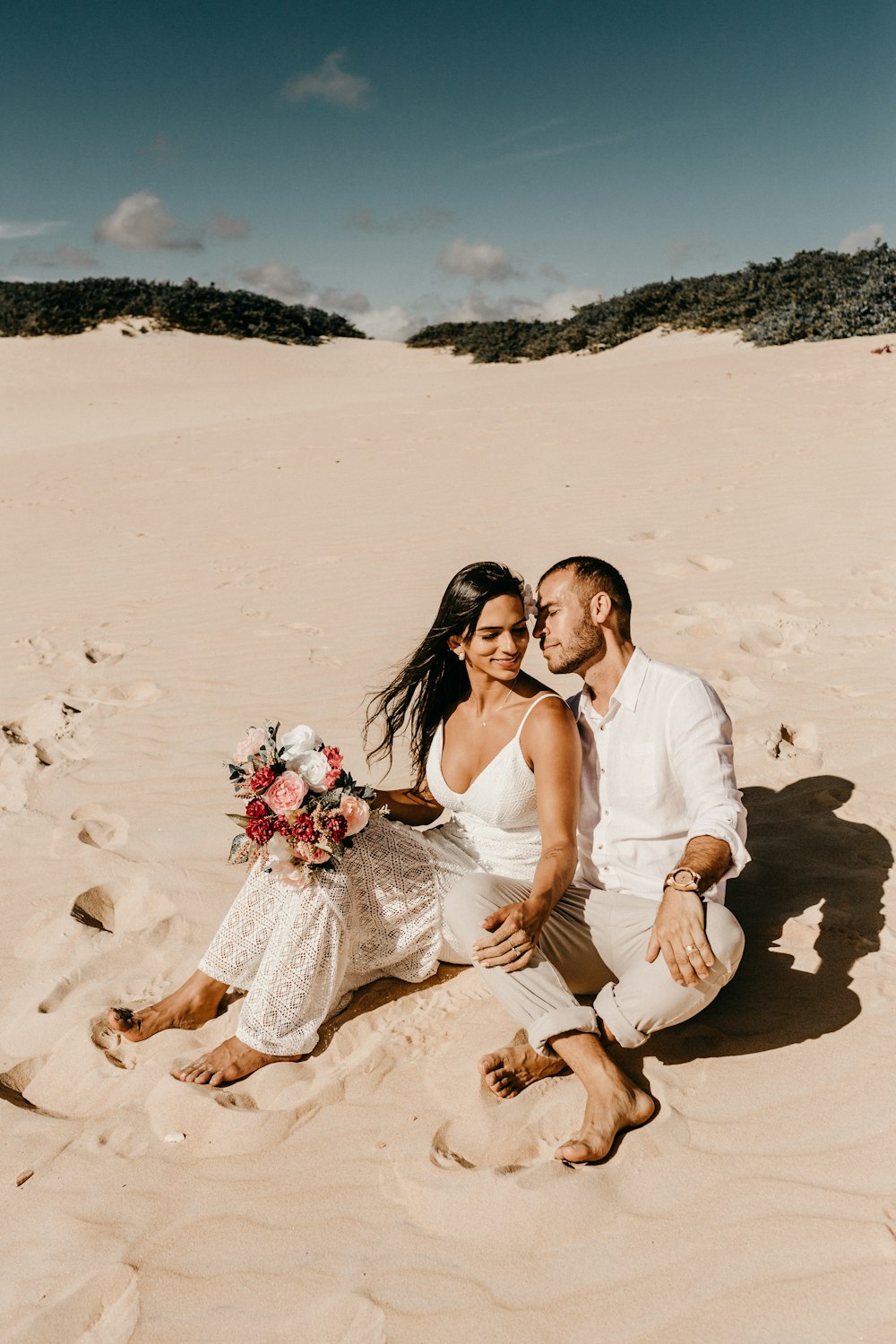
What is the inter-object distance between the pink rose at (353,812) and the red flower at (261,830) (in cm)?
21

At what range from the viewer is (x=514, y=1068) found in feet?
8.69

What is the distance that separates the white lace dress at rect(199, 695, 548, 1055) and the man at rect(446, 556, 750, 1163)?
0.67 feet

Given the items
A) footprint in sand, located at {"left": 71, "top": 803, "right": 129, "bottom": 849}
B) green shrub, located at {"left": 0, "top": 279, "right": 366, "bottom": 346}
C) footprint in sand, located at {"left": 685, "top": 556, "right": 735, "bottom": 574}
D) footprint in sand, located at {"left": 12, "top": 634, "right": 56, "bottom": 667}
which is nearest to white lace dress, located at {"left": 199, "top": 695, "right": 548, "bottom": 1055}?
footprint in sand, located at {"left": 71, "top": 803, "right": 129, "bottom": 849}

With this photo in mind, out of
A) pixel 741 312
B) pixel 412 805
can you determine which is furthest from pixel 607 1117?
pixel 741 312

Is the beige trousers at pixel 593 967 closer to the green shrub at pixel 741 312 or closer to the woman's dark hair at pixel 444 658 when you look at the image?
the woman's dark hair at pixel 444 658

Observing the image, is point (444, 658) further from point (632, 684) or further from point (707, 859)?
point (707, 859)

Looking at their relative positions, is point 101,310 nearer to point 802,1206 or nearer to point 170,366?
point 170,366

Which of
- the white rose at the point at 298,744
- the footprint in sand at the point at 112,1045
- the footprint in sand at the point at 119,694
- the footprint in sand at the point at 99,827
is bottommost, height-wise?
the footprint in sand at the point at 112,1045

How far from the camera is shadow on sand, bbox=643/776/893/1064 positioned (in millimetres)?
2799

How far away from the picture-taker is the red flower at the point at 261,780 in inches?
112

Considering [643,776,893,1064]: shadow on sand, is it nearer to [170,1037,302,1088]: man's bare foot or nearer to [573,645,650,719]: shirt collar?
[573,645,650,719]: shirt collar

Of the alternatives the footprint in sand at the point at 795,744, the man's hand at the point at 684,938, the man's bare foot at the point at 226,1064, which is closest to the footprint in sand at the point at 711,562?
the footprint in sand at the point at 795,744

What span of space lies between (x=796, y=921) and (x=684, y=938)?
102cm

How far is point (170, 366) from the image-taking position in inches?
Answer: 1038
